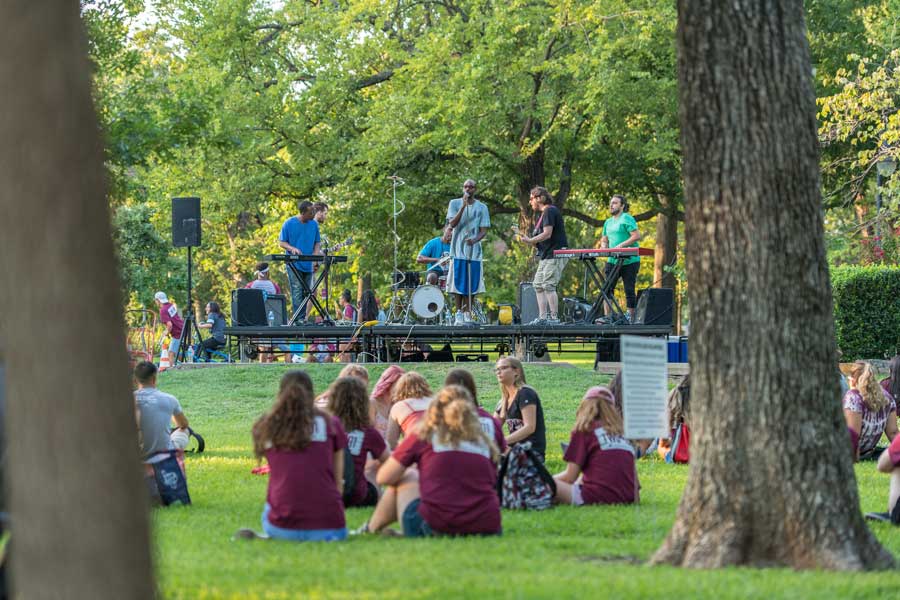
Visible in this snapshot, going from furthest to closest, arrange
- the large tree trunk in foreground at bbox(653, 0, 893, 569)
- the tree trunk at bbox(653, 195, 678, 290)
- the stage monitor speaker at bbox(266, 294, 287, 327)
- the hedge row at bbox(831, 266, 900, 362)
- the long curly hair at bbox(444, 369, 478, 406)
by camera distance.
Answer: the tree trunk at bbox(653, 195, 678, 290) < the hedge row at bbox(831, 266, 900, 362) < the stage monitor speaker at bbox(266, 294, 287, 327) < the long curly hair at bbox(444, 369, 478, 406) < the large tree trunk in foreground at bbox(653, 0, 893, 569)

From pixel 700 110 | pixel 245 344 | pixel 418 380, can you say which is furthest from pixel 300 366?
pixel 700 110

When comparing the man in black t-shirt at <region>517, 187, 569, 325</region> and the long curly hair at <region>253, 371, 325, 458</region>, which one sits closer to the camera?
the long curly hair at <region>253, 371, 325, 458</region>

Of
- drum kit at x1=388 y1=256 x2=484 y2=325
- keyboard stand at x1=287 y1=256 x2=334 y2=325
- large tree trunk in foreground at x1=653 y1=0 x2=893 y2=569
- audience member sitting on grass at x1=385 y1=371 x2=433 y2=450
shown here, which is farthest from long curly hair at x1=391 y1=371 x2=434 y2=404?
drum kit at x1=388 y1=256 x2=484 y2=325

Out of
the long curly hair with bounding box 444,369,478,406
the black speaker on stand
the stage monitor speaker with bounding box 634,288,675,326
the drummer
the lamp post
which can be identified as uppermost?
the lamp post

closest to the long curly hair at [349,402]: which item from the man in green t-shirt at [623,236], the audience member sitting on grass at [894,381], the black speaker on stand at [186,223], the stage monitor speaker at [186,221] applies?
the audience member sitting on grass at [894,381]

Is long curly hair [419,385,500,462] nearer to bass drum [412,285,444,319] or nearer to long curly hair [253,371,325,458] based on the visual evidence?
long curly hair [253,371,325,458]

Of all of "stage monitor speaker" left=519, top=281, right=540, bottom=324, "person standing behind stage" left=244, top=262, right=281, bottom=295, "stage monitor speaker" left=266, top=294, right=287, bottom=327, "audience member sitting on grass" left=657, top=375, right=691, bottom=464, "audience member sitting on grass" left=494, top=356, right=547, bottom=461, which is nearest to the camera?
"audience member sitting on grass" left=494, top=356, right=547, bottom=461

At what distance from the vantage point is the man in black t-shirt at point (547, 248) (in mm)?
19984

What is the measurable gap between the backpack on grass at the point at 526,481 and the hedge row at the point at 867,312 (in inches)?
565

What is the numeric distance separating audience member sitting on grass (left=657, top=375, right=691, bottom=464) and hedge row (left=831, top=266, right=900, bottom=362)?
35.6ft

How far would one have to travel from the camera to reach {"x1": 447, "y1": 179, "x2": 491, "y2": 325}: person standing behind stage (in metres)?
21.1

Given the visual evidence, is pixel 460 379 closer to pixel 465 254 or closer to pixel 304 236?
pixel 465 254

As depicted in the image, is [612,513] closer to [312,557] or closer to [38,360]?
[312,557]

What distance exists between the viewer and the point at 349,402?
10000mm
